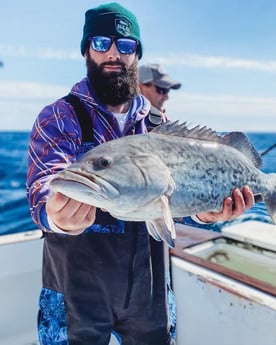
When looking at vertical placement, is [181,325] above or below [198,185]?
below

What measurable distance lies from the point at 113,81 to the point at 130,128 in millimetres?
352

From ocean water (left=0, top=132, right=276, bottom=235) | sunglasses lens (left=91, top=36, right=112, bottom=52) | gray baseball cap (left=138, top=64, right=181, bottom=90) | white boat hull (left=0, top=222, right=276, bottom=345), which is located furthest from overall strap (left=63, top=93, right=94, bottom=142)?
gray baseball cap (left=138, top=64, right=181, bottom=90)

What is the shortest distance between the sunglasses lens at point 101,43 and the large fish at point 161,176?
85 centimetres

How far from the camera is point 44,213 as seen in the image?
1.60 meters

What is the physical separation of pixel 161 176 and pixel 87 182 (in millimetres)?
409

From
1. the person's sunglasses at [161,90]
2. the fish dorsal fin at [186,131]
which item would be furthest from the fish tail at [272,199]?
the person's sunglasses at [161,90]

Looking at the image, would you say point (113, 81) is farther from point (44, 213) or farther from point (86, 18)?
point (44, 213)

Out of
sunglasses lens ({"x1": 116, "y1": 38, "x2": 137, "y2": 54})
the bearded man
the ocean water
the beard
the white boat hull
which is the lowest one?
the ocean water

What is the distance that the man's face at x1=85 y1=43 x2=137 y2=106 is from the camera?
232cm

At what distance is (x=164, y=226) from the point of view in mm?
1624

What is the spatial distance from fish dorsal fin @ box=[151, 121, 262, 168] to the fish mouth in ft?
1.90

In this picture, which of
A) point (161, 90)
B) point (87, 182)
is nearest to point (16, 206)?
point (161, 90)

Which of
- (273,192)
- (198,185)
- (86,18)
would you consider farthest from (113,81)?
(273,192)

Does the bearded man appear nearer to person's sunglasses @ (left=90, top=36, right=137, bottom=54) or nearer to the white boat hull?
person's sunglasses @ (left=90, top=36, right=137, bottom=54)
